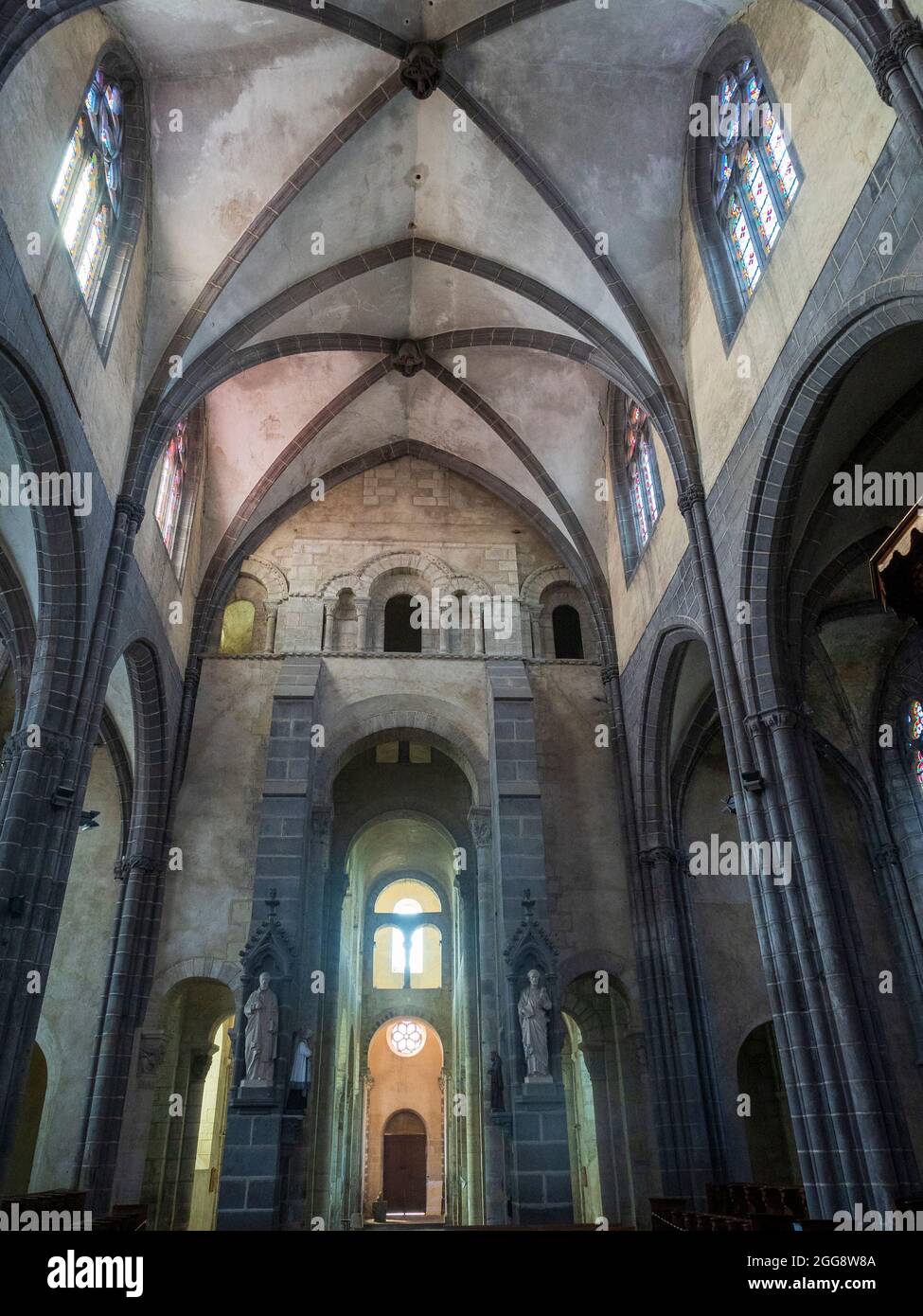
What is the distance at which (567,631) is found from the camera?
62.1 feet

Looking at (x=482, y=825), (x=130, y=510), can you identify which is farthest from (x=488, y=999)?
(x=130, y=510)

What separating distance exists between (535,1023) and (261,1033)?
3.88 metres

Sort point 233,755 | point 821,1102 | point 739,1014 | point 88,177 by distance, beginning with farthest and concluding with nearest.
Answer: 1. point 233,755
2. point 739,1014
3. point 88,177
4. point 821,1102

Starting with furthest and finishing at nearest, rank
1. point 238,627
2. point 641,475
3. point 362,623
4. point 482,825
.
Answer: point 238,627, point 362,623, point 482,825, point 641,475

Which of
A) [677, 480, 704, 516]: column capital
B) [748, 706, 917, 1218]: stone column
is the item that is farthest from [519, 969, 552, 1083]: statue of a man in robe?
[677, 480, 704, 516]: column capital

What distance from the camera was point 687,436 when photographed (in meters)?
12.8

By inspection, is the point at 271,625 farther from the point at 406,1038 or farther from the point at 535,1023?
the point at 406,1038

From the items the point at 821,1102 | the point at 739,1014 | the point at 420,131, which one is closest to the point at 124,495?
the point at 420,131

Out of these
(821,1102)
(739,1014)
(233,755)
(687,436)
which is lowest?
(821,1102)

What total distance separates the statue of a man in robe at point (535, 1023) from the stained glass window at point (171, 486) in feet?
31.1

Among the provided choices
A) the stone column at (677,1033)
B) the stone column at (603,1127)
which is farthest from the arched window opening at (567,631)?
the stone column at (603,1127)

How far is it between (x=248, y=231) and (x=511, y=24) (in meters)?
4.53

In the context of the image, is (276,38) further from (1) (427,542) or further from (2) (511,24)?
(1) (427,542)

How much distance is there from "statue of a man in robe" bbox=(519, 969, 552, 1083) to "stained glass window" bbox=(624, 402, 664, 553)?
7.51 metres
